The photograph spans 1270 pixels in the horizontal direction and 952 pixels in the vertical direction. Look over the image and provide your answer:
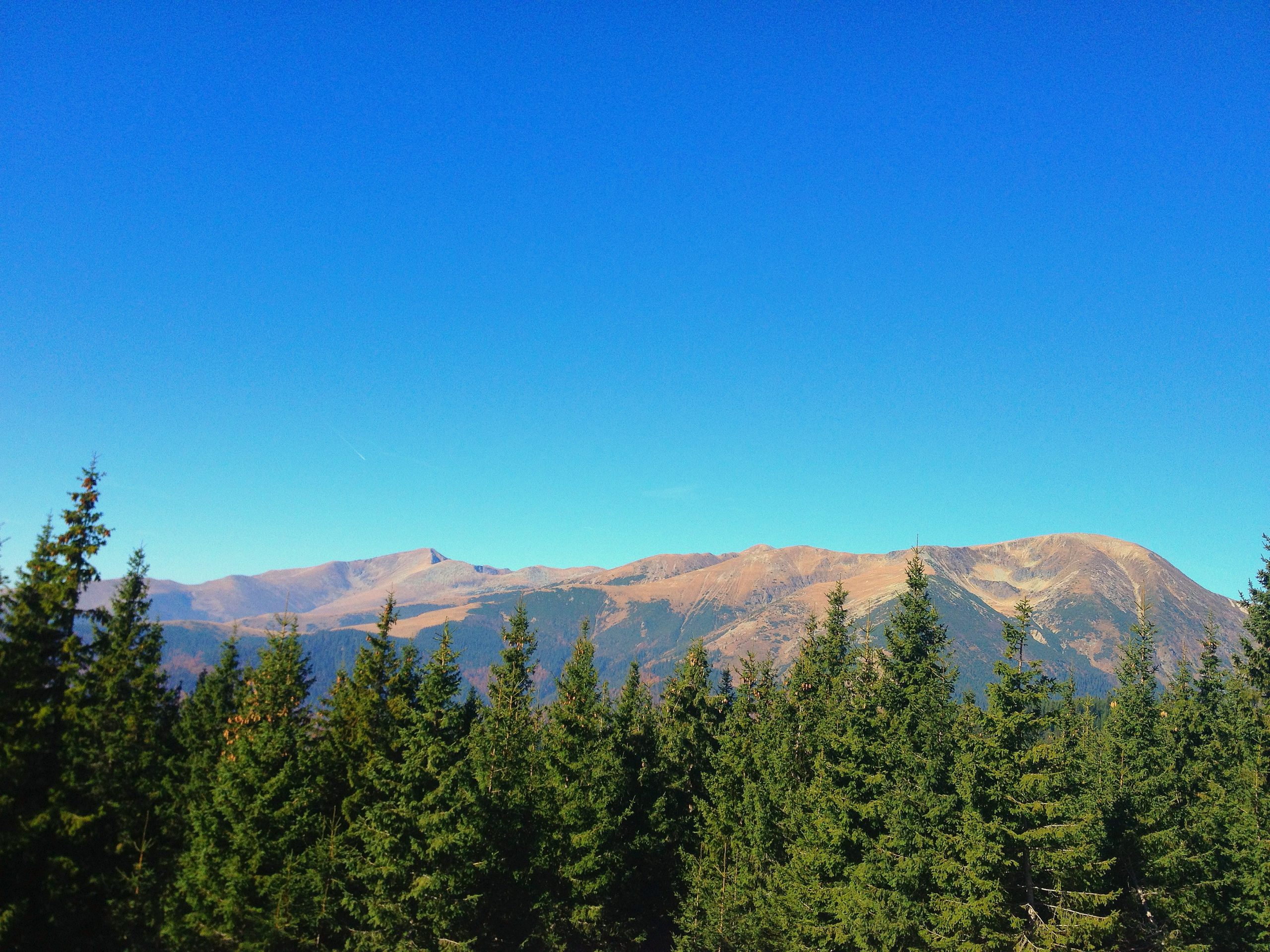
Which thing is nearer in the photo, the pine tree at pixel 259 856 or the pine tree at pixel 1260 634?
the pine tree at pixel 259 856

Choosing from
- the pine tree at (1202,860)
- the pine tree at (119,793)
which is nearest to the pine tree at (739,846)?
the pine tree at (1202,860)

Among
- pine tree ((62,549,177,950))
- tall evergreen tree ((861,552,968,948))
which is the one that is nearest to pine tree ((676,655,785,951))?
tall evergreen tree ((861,552,968,948))

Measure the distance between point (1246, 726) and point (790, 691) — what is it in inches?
1192

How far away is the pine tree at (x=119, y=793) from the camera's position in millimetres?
30062

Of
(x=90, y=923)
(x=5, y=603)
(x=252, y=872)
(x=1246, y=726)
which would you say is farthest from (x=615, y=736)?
(x=1246, y=726)

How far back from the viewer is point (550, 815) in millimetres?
37219

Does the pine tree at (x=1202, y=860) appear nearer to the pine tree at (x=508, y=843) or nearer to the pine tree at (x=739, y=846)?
the pine tree at (x=739, y=846)

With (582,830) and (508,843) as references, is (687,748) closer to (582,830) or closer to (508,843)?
(582,830)

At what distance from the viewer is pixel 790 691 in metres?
48.4

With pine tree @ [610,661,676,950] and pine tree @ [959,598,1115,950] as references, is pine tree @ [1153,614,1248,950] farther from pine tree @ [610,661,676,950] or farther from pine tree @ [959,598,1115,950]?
pine tree @ [610,661,676,950]

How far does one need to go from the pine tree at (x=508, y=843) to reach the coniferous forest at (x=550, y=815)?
0.17 m

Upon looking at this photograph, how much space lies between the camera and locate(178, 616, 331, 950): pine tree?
2914 cm

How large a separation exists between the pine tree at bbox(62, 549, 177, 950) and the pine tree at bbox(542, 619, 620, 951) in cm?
1759

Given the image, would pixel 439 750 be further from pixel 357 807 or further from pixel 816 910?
pixel 816 910
